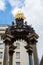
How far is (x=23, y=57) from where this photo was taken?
3359 inches

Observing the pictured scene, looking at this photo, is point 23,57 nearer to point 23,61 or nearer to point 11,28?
point 23,61

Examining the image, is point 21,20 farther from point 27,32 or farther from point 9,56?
point 9,56

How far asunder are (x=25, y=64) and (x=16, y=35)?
4604cm

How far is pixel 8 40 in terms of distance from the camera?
125 ft

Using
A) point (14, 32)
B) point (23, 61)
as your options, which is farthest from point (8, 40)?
point (23, 61)

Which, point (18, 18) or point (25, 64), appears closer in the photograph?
point (18, 18)

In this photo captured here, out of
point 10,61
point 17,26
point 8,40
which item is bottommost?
point 10,61

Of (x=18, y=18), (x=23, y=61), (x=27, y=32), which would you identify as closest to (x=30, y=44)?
(x=27, y=32)

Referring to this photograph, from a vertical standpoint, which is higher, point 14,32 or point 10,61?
point 14,32

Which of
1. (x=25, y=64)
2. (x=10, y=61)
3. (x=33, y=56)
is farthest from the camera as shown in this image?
(x=25, y=64)

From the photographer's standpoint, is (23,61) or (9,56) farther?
(23,61)

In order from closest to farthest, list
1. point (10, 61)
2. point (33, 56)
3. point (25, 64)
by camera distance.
Result: point (33, 56) → point (10, 61) → point (25, 64)

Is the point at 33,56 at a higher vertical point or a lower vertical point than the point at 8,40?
lower

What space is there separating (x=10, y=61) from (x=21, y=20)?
6.42m
